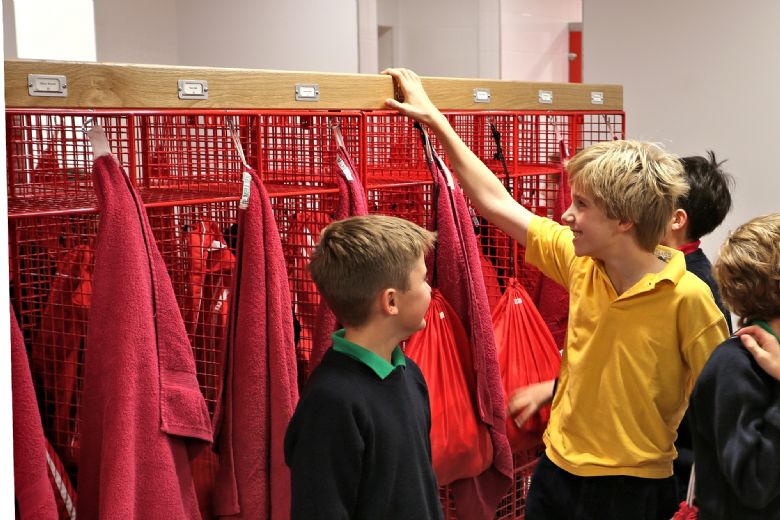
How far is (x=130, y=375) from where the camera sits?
1689 mm

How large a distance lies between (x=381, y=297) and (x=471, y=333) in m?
0.69

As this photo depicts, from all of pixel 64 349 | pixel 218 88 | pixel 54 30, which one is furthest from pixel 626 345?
pixel 54 30

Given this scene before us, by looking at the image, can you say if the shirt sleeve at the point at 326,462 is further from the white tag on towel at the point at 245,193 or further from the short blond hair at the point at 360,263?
the white tag on towel at the point at 245,193

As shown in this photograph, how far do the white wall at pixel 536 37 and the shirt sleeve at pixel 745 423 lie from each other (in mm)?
3714

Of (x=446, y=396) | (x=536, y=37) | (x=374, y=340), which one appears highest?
(x=536, y=37)

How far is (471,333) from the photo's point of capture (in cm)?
236

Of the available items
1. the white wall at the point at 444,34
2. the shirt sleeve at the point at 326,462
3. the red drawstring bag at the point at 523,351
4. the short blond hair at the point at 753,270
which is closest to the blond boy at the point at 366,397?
the shirt sleeve at the point at 326,462

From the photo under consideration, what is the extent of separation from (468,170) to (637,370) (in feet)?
2.12

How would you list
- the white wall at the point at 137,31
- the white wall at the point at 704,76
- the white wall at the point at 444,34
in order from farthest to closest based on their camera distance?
the white wall at the point at 444,34, the white wall at the point at 137,31, the white wall at the point at 704,76

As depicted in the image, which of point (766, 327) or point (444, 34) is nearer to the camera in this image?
point (766, 327)

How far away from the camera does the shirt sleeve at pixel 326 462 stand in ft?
5.13

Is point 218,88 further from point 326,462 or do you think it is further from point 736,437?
point 736,437

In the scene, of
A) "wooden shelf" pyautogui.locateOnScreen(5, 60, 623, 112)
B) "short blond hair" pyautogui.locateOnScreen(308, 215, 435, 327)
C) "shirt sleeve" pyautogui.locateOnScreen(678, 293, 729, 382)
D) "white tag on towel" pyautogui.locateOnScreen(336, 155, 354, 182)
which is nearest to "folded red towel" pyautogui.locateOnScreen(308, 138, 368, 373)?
"white tag on towel" pyautogui.locateOnScreen(336, 155, 354, 182)

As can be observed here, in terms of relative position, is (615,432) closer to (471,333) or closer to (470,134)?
(471,333)
